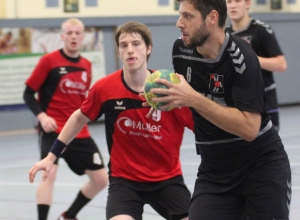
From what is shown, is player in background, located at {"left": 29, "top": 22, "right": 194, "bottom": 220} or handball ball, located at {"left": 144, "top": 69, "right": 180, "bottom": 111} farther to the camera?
player in background, located at {"left": 29, "top": 22, "right": 194, "bottom": 220}

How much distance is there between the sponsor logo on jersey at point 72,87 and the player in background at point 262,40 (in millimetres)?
1684

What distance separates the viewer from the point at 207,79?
11.8 ft

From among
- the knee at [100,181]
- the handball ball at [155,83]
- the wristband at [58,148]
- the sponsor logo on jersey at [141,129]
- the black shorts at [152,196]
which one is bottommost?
the knee at [100,181]

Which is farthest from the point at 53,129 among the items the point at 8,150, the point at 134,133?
the point at 8,150

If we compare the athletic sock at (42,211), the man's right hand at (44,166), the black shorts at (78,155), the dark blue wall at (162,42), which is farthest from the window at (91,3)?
the man's right hand at (44,166)

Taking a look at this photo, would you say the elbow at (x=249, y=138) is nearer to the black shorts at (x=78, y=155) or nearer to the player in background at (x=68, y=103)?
the player in background at (x=68, y=103)

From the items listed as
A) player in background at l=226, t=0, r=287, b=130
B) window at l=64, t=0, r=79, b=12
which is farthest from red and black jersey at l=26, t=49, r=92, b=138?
window at l=64, t=0, r=79, b=12

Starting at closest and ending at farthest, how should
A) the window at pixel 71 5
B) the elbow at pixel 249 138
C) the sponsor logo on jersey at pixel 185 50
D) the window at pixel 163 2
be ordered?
the elbow at pixel 249 138 < the sponsor logo on jersey at pixel 185 50 < the window at pixel 71 5 < the window at pixel 163 2

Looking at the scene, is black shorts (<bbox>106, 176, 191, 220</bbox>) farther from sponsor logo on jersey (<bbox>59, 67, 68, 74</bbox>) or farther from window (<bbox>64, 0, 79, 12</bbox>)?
window (<bbox>64, 0, 79, 12</bbox>)

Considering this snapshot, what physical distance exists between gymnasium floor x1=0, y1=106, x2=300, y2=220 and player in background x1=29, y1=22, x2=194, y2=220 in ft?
6.37

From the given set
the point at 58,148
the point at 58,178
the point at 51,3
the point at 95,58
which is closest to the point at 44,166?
the point at 58,148

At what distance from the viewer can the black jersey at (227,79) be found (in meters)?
3.42

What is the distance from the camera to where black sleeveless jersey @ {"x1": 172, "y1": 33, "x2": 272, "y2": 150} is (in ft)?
11.2

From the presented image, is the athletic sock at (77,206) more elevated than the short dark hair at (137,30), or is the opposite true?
the short dark hair at (137,30)
